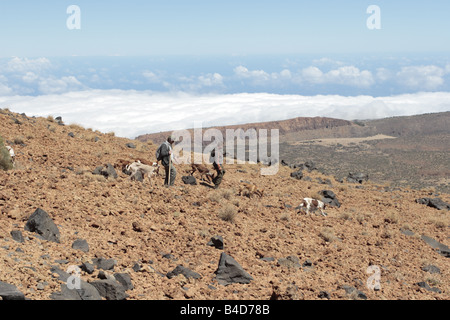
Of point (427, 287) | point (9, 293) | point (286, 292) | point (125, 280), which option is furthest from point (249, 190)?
point (9, 293)

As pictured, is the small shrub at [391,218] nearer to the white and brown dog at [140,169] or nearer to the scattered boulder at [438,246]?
the scattered boulder at [438,246]

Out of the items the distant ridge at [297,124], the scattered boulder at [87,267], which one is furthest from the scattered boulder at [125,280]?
the distant ridge at [297,124]

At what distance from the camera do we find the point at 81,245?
19.2 ft

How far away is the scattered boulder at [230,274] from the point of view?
5.88 metres

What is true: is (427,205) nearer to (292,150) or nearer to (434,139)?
(292,150)

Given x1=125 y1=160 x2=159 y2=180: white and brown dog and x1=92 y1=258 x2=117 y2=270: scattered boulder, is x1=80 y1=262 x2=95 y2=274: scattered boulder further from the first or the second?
x1=125 y1=160 x2=159 y2=180: white and brown dog

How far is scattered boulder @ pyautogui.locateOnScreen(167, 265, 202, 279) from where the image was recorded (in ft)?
18.8

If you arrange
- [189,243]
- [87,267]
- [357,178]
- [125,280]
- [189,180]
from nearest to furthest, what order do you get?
1. [125,280]
2. [87,267]
3. [189,243]
4. [189,180]
5. [357,178]

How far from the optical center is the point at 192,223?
26.6 feet

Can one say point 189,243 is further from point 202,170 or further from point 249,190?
point 202,170

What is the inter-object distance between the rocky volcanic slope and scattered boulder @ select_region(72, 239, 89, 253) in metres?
0.02

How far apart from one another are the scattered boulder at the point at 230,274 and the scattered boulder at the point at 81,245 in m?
2.24

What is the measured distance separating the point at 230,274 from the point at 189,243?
4.62 ft
